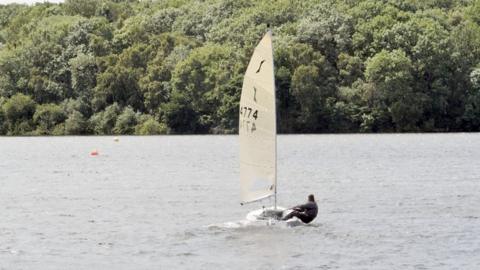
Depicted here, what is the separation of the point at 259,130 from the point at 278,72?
383 ft

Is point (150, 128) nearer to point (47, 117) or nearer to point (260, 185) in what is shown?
point (47, 117)

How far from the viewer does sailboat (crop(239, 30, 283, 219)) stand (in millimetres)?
47969

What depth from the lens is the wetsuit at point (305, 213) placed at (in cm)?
4906

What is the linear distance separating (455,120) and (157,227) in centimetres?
11288

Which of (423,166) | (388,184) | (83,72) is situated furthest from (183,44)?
(388,184)

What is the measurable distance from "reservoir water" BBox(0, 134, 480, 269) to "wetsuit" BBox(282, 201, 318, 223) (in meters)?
0.53

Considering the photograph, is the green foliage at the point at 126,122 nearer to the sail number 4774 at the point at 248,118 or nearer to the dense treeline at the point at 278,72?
the dense treeline at the point at 278,72

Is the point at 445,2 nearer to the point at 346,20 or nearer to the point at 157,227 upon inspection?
the point at 346,20

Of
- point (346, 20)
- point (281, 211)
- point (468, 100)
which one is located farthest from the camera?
point (346, 20)

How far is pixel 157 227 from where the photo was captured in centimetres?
5109

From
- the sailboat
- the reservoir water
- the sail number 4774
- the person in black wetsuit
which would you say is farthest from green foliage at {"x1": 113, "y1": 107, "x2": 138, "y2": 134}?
the person in black wetsuit

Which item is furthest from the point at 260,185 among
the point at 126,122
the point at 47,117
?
the point at 47,117

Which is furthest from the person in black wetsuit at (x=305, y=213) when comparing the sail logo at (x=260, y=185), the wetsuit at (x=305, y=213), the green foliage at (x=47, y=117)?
the green foliage at (x=47, y=117)

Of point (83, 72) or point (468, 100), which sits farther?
point (83, 72)
